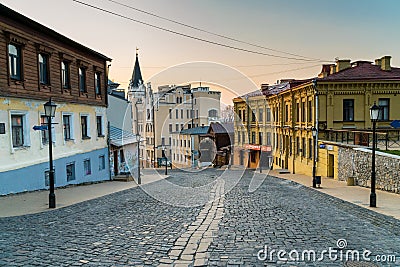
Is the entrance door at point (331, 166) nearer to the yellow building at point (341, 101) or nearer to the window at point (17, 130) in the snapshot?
the yellow building at point (341, 101)

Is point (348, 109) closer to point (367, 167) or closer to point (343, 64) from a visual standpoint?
point (343, 64)

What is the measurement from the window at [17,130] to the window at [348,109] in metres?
21.4

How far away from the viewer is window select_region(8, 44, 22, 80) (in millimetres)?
13836

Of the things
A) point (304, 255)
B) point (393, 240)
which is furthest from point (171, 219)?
point (393, 240)

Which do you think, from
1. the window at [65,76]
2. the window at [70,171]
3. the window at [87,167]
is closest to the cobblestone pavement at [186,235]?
the window at [70,171]

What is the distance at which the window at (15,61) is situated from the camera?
13.8 meters

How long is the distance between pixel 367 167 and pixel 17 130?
16279 mm

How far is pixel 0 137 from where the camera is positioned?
509 inches

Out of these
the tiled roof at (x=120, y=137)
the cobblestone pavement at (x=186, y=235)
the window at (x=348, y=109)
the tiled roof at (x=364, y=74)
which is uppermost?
the tiled roof at (x=364, y=74)

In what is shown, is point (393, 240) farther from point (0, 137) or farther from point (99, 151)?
point (99, 151)

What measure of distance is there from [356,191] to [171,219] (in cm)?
1043

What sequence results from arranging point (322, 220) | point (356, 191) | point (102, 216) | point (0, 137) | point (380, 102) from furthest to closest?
point (380, 102)
point (356, 191)
point (0, 137)
point (102, 216)
point (322, 220)
